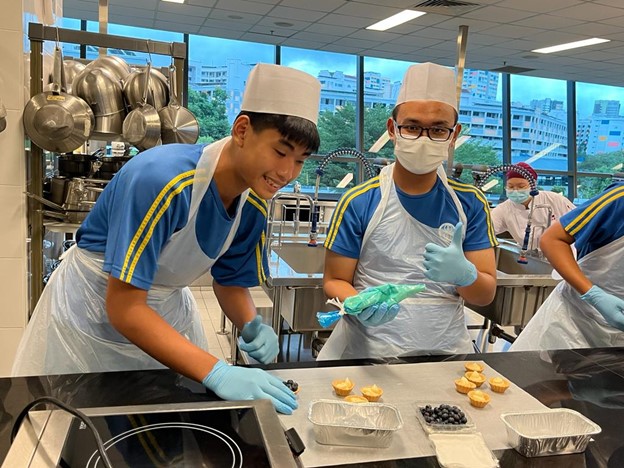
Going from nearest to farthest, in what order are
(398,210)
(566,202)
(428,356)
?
(428,356), (398,210), (566,202)

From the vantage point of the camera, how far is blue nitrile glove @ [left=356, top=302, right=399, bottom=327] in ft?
4.63

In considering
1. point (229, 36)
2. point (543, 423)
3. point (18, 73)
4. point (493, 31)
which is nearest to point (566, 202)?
point (493, 31)

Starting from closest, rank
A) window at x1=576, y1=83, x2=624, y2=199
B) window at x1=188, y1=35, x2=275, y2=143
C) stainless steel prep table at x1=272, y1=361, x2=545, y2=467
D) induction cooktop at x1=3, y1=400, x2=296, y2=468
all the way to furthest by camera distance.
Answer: induction cooktop at x1=3, y1=400, x2=296, y2=468
stainless steel prep table at x1=272, y1=361, x2=545, y2=467
window at x1=188, y1=35, x2=275, y2=143
window at x1=576, y1=83, x2=624, y2=199

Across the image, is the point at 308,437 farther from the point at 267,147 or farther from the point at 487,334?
the point at 487,334

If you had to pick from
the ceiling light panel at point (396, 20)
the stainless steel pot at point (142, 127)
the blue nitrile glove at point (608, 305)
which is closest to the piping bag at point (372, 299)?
the blue nitrile glove at point (608, 305)

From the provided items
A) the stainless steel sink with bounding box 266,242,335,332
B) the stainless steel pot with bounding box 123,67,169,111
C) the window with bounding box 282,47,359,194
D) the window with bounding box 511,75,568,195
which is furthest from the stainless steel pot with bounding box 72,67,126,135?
the window with bounding box 511,75,568,195

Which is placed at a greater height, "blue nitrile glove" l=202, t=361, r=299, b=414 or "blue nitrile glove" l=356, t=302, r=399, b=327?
"blue nitrile glove" l=356, t=302, r=399, b=327

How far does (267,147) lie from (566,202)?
12.4 feet

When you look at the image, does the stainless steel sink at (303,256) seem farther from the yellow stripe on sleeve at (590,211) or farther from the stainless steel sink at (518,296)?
the yellow stripe on sleeve at (590,211)

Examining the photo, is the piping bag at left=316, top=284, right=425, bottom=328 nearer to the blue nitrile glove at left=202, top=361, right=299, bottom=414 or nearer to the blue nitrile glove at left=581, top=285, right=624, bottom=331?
the blue nitrile glove at left=202, top=361, right=299, bottom=414

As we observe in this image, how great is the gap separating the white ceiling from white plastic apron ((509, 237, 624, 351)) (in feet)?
13.0

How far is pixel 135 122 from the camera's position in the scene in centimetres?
265

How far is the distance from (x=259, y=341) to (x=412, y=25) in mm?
5601

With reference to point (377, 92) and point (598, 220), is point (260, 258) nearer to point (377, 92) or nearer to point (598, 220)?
point (598, 220)
